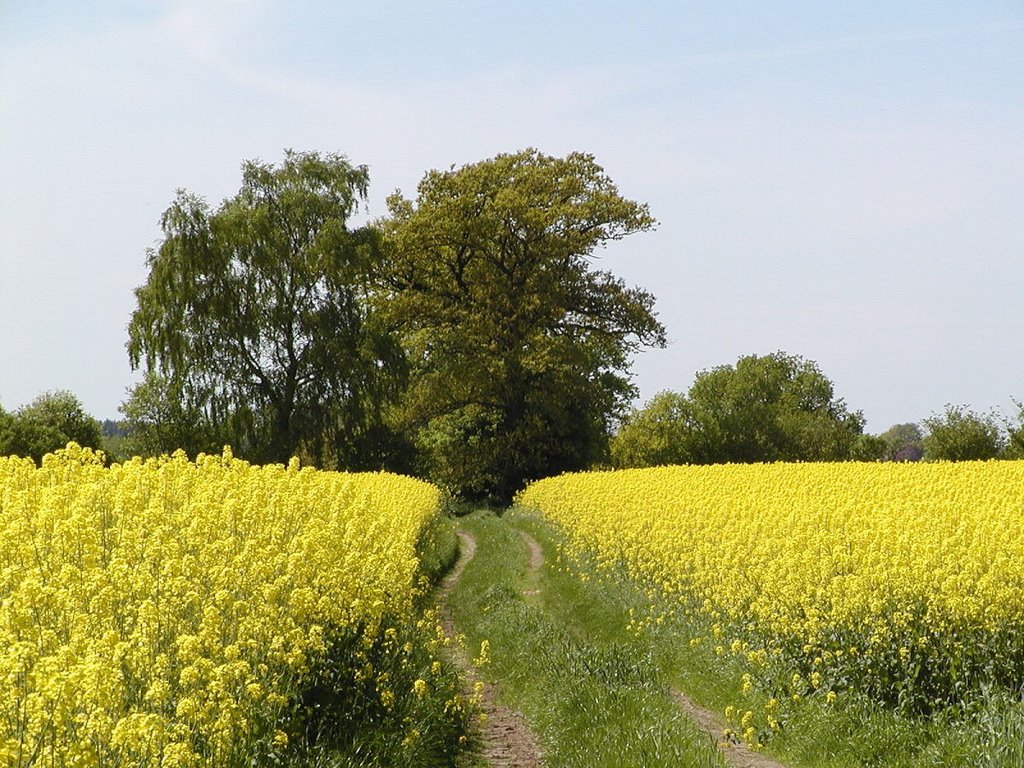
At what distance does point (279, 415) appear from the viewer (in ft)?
144

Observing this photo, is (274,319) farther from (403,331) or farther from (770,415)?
(770,415)

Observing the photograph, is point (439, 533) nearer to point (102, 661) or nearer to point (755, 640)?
point (755, 640)

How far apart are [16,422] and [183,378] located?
1553cm

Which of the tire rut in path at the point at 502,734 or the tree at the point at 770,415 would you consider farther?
the tree at the point at 770,415

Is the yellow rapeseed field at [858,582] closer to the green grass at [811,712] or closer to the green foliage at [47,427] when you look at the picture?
the green grass at [811,712]

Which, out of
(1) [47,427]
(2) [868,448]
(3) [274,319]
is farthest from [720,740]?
(2) [868,448]

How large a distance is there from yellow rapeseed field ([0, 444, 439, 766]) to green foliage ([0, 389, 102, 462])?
41726 mm

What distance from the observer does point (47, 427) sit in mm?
53688

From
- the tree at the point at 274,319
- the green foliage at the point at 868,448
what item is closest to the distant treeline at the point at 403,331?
the tree at the point at 274,319

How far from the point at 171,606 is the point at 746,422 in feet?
208

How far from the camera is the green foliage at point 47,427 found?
51156mm

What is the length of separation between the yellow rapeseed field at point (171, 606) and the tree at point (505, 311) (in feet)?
116

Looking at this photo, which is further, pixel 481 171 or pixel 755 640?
pixel 481 171

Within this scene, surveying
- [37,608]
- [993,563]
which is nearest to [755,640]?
[993,563]
